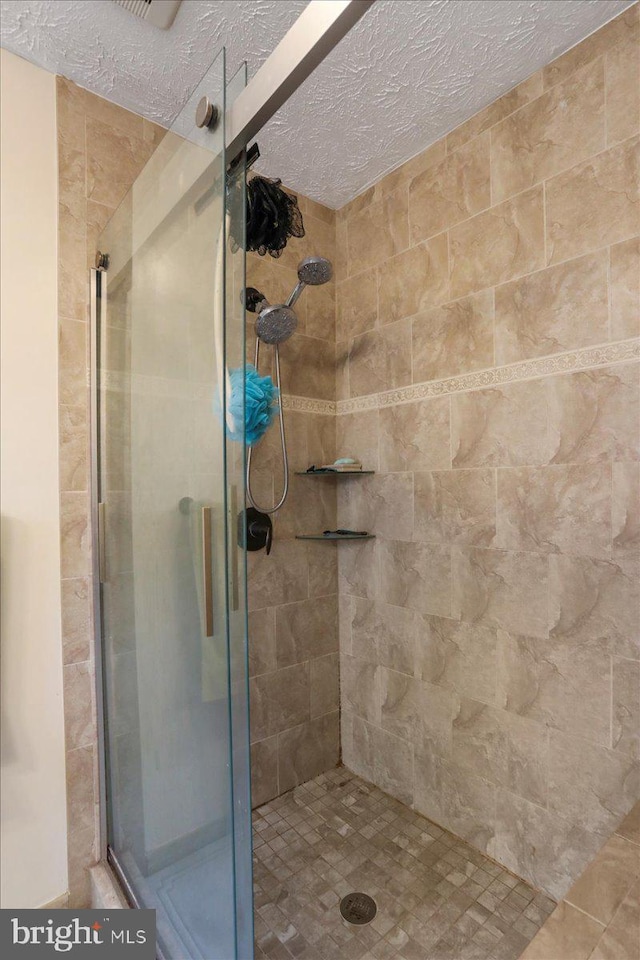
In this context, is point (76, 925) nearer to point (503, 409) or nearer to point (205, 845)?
point (205, 845)

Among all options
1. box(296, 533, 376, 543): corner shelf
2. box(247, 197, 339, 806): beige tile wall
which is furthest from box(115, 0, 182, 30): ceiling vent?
box(296, 533, 376, 543): corner shelf

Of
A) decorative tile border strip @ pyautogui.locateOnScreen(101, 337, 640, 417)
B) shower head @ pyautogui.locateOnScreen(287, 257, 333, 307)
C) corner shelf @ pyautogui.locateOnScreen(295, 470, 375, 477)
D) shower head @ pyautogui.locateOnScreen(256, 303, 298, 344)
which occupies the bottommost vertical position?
corner shelf @ pyautogui.locateOnScreen(295, 470, 375, 477)

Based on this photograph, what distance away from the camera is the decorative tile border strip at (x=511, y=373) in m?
1.23

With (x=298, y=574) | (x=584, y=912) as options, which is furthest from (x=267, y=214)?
(x=584, y=912)

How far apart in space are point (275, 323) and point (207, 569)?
97cm

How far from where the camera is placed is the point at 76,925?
1230 millimetres

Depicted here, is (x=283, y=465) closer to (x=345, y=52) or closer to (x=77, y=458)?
(x=77, y=458)

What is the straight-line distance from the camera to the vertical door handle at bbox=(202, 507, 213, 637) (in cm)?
84

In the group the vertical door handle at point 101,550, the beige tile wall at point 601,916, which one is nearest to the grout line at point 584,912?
the beige tile wall at point 601,916

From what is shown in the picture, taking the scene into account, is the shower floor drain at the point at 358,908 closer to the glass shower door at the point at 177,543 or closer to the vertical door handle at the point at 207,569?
the glass shower door at the point at 177,543

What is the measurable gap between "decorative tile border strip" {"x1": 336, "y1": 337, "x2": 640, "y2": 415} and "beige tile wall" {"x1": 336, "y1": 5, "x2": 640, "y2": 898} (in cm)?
2

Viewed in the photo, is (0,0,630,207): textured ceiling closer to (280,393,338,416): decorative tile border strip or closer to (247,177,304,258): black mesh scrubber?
(247,177,304,258): black mesh scrubber

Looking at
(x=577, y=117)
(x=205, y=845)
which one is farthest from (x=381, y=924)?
(x=577, y=117)

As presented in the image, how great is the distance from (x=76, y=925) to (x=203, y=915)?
1.92ft
